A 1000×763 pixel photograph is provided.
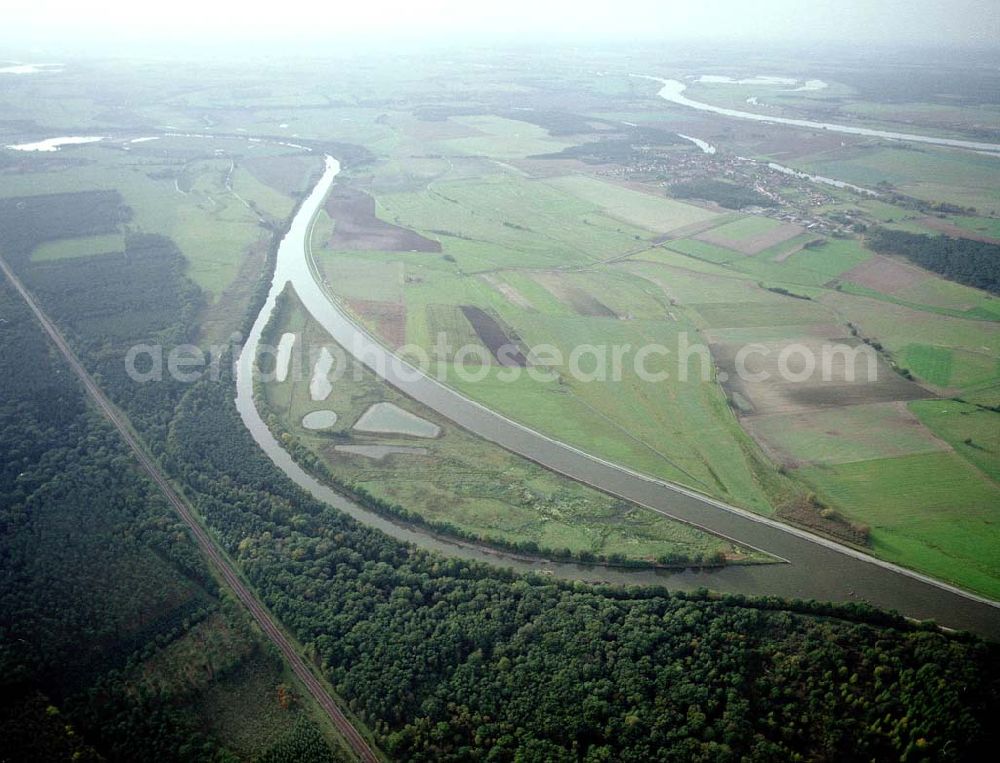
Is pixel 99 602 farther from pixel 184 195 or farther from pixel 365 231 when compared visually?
pixel 184 195

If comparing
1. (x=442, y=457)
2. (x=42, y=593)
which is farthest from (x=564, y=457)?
(x=42, y=593)

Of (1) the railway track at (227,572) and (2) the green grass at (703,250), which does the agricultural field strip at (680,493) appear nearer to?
(1) the railway track at (227,572)

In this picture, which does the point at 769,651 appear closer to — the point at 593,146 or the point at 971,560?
the point at 971,560

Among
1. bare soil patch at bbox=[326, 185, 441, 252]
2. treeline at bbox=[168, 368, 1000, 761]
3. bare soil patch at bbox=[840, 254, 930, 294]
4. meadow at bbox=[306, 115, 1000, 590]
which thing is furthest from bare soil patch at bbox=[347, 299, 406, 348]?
bare soil patch at bbox=[840, 254, 930, 294]

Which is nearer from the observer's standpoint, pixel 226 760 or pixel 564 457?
pixel 226 760

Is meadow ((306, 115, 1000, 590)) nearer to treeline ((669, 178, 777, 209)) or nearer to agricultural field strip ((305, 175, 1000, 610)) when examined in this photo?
agricultural field strip ((305, 175, 1000, 610))

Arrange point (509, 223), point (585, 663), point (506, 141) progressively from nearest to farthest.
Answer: point (585, 663)
point (509, 223)
point (506, 141)

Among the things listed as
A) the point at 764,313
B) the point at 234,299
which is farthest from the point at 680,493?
the point at 234,299

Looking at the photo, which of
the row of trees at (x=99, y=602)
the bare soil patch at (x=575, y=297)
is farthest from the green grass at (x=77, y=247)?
the bare soil patch at (x=575, y=297)
